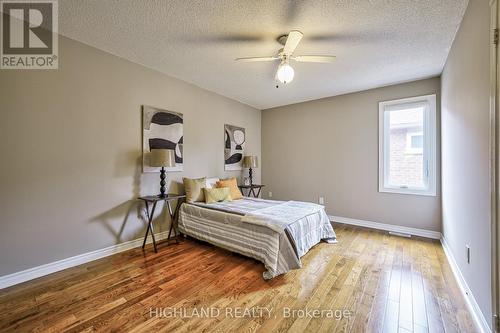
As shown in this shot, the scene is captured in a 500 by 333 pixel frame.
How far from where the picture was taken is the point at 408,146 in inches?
142

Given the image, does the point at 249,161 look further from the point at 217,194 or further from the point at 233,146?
the point at 217,194

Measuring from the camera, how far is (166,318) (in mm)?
1645

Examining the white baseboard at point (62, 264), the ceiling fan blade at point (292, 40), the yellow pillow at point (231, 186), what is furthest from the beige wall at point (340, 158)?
the white baseboard at point (62, 264)

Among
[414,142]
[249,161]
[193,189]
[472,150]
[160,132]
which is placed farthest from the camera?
[249,161]

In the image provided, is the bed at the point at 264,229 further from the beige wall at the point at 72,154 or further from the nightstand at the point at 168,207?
the beige wall at the point at 72,154

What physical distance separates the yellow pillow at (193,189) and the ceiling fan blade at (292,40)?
2.25 meters

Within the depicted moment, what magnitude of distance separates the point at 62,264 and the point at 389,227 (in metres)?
4.65

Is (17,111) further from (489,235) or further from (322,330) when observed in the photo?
(489,235)

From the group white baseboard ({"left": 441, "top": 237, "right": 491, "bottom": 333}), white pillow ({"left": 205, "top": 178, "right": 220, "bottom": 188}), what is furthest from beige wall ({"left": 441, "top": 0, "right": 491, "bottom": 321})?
white pillow ({"left": 205, "top": 178, "right": 220, "bottom": 188})

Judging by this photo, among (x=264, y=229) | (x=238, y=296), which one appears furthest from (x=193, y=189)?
(x=238, y=296)

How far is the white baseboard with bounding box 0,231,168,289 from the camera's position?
2.06m

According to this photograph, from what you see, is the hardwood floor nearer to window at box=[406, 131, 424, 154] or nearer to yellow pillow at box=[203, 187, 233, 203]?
yellow pillow at box=[203, 187, 233, 203]

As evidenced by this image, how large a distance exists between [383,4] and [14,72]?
3.47 m

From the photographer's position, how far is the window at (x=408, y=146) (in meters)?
3.38
